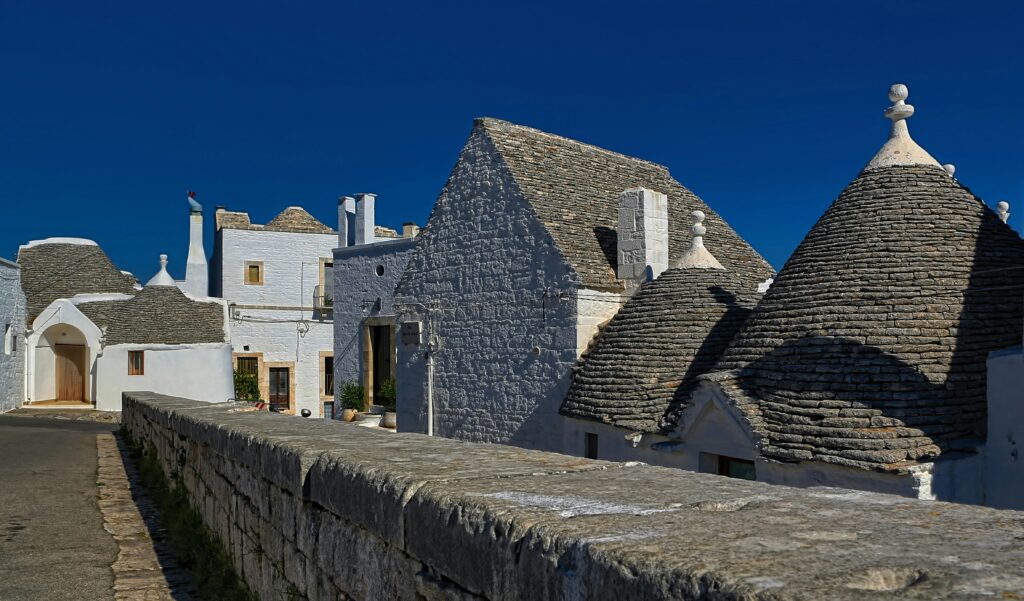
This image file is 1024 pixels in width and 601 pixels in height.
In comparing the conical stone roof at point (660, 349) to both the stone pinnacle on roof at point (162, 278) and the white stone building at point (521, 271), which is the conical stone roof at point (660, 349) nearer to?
the white stone building at point (521, 271)

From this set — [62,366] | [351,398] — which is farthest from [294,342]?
[62,366]

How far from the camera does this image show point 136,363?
2391cm

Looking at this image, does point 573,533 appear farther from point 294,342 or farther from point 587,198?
point 294,342

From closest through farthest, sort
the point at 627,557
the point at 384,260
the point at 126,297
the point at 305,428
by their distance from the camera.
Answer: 1. the point at 627,557
2. the point at 305,428
3. the point at 384,260
4. the point at 126,297

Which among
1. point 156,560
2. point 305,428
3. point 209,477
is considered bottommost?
point 156,560

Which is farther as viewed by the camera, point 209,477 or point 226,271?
point 226,271

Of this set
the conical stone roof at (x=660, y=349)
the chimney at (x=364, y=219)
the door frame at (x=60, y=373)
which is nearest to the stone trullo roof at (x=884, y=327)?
the conical stone roof at (x=660, y=349)

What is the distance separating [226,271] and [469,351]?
15.6 metres

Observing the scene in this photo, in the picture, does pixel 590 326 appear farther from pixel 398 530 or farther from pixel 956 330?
pixel 398 530

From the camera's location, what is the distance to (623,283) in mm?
14125

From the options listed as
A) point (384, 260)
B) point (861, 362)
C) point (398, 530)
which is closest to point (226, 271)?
point (384, 260)

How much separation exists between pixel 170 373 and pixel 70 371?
3412 mm

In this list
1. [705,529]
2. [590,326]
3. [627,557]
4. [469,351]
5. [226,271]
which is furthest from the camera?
[226,271]

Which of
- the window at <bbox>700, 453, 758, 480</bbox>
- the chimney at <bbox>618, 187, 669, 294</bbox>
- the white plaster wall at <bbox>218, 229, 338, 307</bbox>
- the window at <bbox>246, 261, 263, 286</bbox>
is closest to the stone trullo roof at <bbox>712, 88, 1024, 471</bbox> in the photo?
the window at <bbox>700, 453, 758, 480</bbox>
